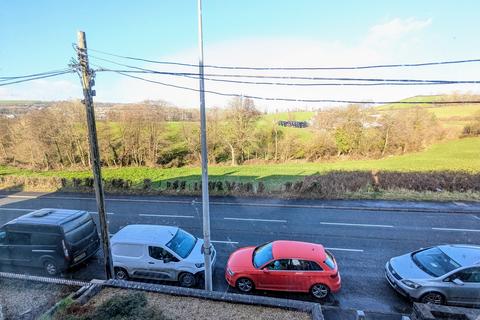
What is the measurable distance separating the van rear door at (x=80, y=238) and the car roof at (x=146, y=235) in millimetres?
1099

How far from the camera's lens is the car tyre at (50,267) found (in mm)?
8156

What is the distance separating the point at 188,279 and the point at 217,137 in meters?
24.0

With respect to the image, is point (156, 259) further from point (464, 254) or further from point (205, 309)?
point (464, 254)

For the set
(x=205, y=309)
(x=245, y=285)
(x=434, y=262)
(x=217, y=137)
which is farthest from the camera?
(x=217, y=137)

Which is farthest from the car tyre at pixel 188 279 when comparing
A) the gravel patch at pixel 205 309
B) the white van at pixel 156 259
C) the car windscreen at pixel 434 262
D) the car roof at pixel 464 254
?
the car roof at pixel 464 254

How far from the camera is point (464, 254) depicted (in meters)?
7.16

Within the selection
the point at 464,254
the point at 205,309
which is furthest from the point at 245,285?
the point at 464,254

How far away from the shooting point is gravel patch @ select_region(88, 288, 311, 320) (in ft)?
17.7

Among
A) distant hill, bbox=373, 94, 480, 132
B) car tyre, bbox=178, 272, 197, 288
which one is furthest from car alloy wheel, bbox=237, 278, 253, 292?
distant hill, bbox=373, 94, 480, 132

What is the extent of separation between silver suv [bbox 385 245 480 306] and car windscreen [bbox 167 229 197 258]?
5919 mm

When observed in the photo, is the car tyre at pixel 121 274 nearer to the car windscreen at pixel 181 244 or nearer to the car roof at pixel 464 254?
the car windscreen at pixel 181 244

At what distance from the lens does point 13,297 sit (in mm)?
6344

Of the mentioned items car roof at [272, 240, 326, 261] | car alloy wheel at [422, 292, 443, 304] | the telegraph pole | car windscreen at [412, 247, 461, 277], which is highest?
the telegraph pole

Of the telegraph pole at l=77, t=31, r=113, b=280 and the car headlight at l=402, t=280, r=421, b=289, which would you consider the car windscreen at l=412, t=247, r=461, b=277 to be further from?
the telegraph pole at l=77, t=31, r=113, b=280
